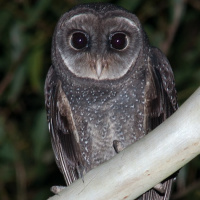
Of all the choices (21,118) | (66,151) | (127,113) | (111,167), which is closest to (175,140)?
(111,167)

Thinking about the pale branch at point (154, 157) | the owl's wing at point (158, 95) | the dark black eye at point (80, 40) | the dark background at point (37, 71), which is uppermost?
the dark background at point (37, 71)

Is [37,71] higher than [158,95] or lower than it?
higher

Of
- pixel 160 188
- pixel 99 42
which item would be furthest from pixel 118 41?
pixel 160 188

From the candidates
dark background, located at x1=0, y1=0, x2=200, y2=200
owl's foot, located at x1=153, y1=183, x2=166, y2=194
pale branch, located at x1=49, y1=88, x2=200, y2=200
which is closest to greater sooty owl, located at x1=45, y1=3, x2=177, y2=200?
owl's foot, located at x1=153, y1=183, x2=166, y2=194

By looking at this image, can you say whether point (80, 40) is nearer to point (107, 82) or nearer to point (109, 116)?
point (107, 82)

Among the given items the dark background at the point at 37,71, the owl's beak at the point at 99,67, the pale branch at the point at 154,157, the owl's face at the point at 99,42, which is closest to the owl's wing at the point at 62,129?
the owl's face at the point at 99,42

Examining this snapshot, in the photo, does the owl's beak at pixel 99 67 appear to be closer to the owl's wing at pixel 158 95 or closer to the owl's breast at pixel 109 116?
the owl's breast at pixel 109 116
